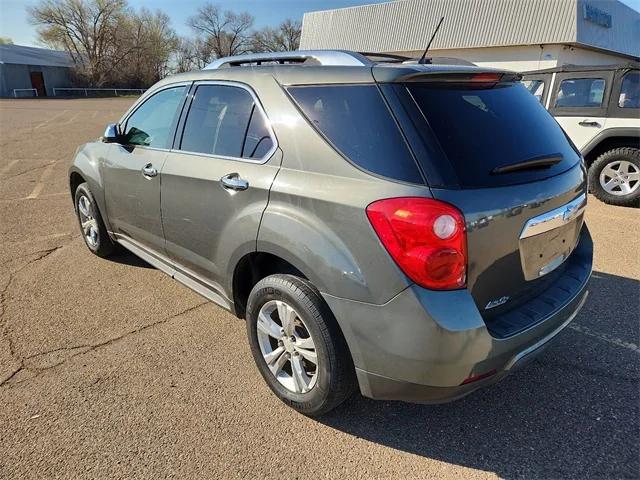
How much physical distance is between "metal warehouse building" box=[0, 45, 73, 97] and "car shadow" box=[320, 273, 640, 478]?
59.3 metres

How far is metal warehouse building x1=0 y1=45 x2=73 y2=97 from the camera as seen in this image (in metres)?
50.1

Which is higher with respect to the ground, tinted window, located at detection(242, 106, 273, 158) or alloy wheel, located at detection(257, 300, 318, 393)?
tinted window, located at detection(242, 106, 273, 158)

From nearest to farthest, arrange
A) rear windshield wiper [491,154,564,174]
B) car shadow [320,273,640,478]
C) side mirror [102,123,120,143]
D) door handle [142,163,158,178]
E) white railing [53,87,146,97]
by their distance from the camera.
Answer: rear windshield wiper [491,154,564,174] → car shadow [320,273,640,478] → door handle [142,163,158,178] → side mirror [102,123,120,143] → white railing [53,87,146,97]

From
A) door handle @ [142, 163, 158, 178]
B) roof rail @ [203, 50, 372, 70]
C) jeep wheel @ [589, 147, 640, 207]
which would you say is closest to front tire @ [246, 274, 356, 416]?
roof rail @ [203, 50, 372, 70]

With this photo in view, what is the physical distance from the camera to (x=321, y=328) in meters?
2.18

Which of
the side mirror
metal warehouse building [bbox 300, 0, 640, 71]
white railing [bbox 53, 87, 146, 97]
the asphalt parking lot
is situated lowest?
white railing [bbox 53, 87, 146, 97]

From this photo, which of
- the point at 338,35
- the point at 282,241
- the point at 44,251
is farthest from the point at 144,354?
the point at 338,35

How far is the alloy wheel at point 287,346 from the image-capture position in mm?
2377

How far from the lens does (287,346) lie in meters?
2.48

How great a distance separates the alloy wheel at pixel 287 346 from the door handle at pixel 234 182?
65cm

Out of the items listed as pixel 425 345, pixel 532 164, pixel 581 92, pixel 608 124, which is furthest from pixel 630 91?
pixel 425 345

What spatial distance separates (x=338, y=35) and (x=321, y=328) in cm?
3276

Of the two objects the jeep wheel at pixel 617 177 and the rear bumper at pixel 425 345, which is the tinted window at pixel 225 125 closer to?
the rear bumper at pixel 425 345

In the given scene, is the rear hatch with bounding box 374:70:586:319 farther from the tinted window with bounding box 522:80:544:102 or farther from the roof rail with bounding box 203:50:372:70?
the tinted window with bounding box 522:80:544:102
